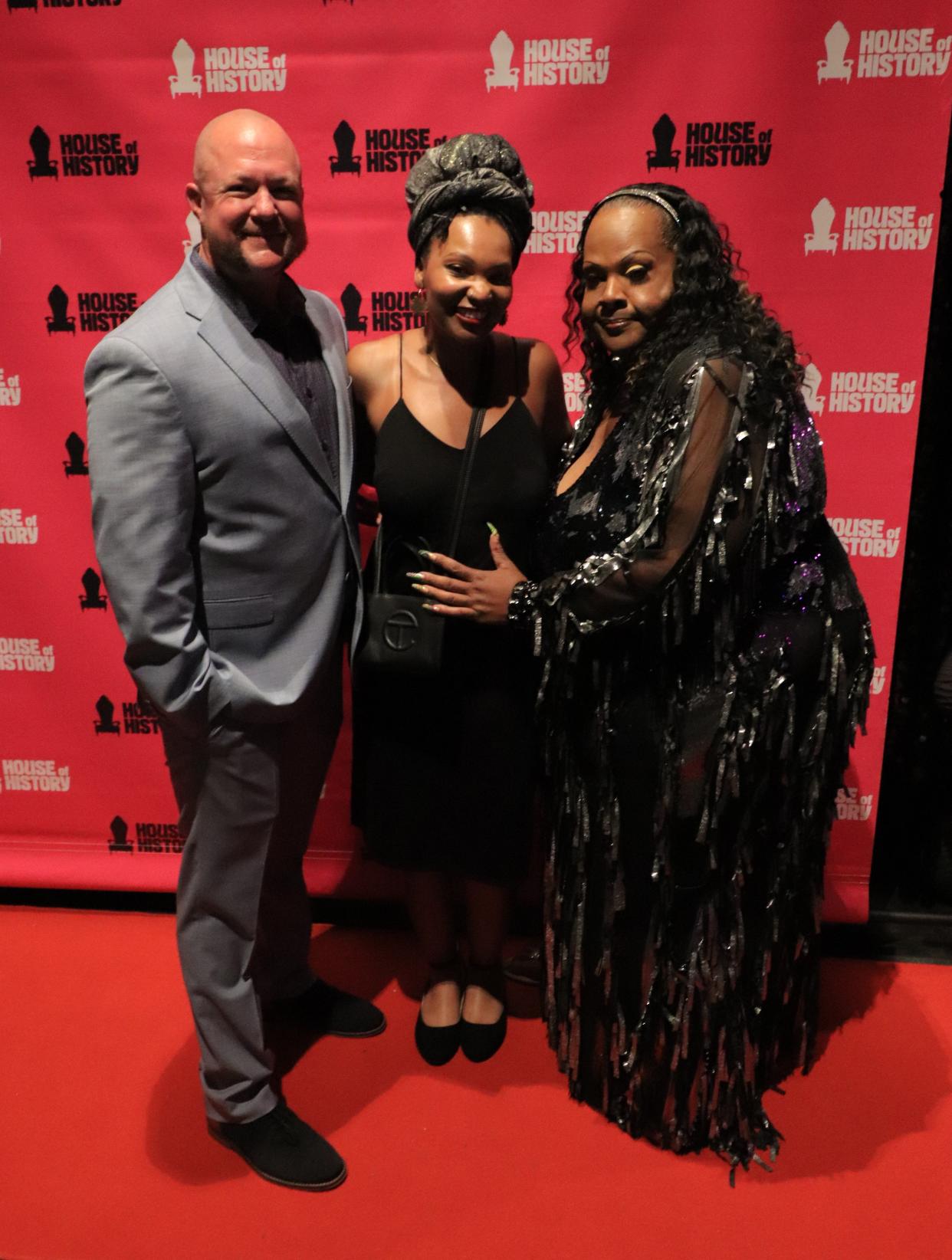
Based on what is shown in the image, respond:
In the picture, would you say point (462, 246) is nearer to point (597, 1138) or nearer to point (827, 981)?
point (597, 1138)

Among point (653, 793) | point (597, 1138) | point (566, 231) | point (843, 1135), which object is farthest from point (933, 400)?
point (597, 1138)

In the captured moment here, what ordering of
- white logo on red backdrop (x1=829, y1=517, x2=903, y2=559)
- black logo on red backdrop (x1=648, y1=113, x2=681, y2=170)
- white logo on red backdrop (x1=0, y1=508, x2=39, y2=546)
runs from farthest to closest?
white logo on red backdrop (x1=0, y1=508, x2=39, y2=546), white logo on red backdrop (x1=829, y1=517, x2=903, y2=559), black logo on red backdrop (x1=648, y1=113, x2=681, y2=170)

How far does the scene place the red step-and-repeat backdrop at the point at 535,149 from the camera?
7.13 ft

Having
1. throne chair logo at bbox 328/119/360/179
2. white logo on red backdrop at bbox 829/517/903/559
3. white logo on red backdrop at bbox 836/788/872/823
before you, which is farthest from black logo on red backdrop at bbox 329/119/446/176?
white logo on red backdrop at bbox 836/788/872/823

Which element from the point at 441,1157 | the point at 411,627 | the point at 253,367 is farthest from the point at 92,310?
the point at 441,1157

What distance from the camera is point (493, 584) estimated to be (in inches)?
69.9

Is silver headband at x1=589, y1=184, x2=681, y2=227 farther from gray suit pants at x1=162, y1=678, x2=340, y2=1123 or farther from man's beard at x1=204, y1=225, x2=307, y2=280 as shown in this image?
gray suit pants at x1=162, y1=678, x2=340, y2=1123

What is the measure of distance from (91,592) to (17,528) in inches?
10.8

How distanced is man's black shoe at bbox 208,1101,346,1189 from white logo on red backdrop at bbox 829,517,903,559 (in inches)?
75.8

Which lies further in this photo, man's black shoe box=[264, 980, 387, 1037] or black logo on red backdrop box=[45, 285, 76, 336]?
black logo on red backdrop box=[45, 285, 76, 336]

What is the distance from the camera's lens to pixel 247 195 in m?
1.58

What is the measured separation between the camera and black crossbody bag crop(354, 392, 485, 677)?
1809mm

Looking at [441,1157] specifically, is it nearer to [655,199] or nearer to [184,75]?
[655,199]

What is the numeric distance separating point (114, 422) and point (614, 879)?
1.28 meters
